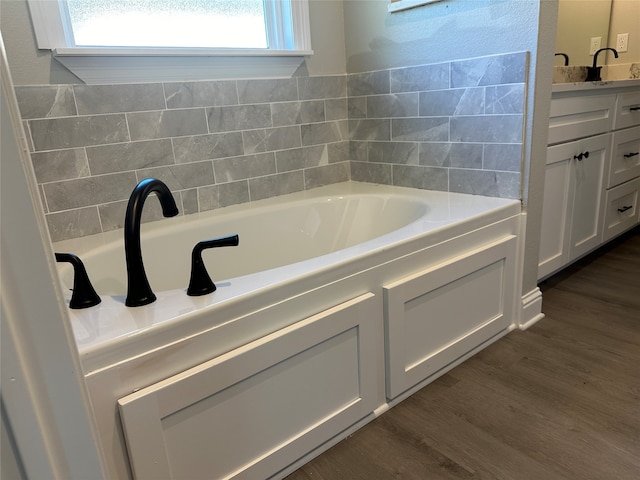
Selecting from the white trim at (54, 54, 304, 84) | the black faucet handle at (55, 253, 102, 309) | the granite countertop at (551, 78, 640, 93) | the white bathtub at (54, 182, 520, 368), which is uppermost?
the white trim at (54, 54, 304, 84)

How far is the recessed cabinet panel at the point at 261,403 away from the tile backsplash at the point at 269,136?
100cm

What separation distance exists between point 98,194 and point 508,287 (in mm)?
1651

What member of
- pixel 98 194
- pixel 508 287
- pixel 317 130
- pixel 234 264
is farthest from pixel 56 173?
pixel 508 287

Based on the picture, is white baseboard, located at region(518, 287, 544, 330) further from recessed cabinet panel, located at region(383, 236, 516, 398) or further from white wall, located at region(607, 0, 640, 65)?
white wall, located at region(607, 0, 640, 65)

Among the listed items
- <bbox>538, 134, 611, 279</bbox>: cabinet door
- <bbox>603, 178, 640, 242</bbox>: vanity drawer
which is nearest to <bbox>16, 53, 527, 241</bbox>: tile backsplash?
<bbox>538, 134, 611, 279</bbox>: cabinet door

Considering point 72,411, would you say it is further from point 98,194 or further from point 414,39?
point 414,39

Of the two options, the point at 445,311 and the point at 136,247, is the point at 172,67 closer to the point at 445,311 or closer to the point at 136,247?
the point at 136,247

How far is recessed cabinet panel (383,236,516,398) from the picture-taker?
146 centimetres

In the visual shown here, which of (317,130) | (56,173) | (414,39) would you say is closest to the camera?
(56,173)

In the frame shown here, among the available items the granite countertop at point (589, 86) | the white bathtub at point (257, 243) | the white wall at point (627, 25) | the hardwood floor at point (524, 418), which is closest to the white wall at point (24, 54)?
the white bathtub at point (257, 243)

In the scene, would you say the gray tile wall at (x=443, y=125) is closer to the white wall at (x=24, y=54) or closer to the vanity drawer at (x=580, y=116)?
the vanity drawer at (x=580, y=116)

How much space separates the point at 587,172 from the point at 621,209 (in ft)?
1.99

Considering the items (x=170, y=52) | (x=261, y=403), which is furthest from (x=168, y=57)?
(x=261, y=403)

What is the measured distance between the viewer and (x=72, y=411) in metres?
0.45
